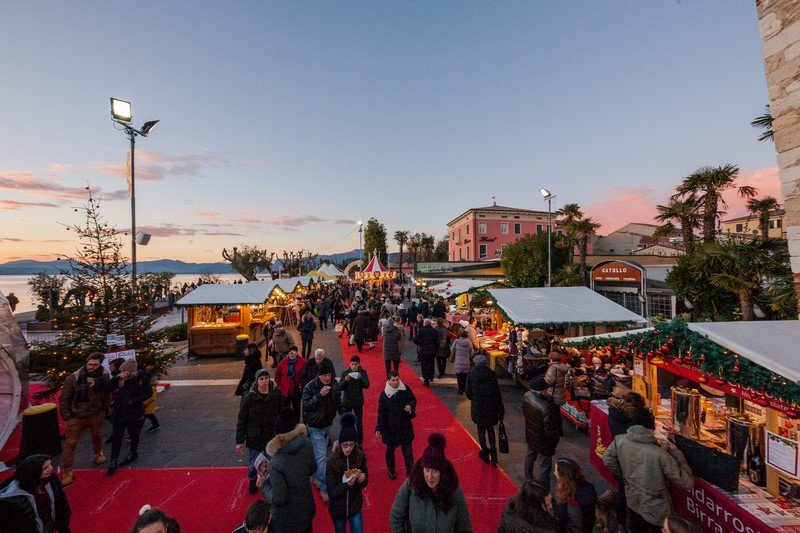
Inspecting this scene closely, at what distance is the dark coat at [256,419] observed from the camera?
4676 millimetres

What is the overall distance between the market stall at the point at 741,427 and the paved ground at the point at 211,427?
1.62m

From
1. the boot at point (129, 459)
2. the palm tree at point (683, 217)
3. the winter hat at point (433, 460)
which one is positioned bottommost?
the boot at point (129, 459)

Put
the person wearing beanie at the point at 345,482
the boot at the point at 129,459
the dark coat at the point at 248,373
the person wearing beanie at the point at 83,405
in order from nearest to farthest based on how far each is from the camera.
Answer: the person wearing beanie at the point at 345,482 → the person wearing beanie at the point at 83,405 → the boot at the point at 129,459 → the dark coat at the point at 248,373

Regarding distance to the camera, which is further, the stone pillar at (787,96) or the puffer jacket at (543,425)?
the stone pillar at (787,96)

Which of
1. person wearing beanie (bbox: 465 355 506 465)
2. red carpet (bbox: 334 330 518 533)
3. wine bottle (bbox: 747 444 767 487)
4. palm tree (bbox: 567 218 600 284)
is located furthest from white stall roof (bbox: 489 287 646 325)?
palm tree (bbox: 567 218 600 284)

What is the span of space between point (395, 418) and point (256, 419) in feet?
6.08

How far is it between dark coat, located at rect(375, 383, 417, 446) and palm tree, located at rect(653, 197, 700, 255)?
48.5ft

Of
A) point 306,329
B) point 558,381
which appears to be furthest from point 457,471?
point 306,329

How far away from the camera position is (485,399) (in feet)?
17.7

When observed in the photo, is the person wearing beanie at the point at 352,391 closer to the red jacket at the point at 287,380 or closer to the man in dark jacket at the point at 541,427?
the red jacket at the point at 287,380

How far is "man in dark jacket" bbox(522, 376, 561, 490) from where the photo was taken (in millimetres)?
4566

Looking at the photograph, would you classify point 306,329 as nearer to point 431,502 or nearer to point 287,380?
point 287,380

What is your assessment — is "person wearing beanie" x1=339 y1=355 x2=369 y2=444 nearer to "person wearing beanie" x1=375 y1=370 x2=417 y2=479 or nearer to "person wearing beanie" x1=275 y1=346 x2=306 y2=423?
"person wearing beanie" x1=375 y1=370 x2=417 y2=479

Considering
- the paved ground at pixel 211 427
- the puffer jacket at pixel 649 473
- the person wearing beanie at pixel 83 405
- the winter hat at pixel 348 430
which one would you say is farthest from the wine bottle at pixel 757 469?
the person wearing beanie at pixel 83 405
